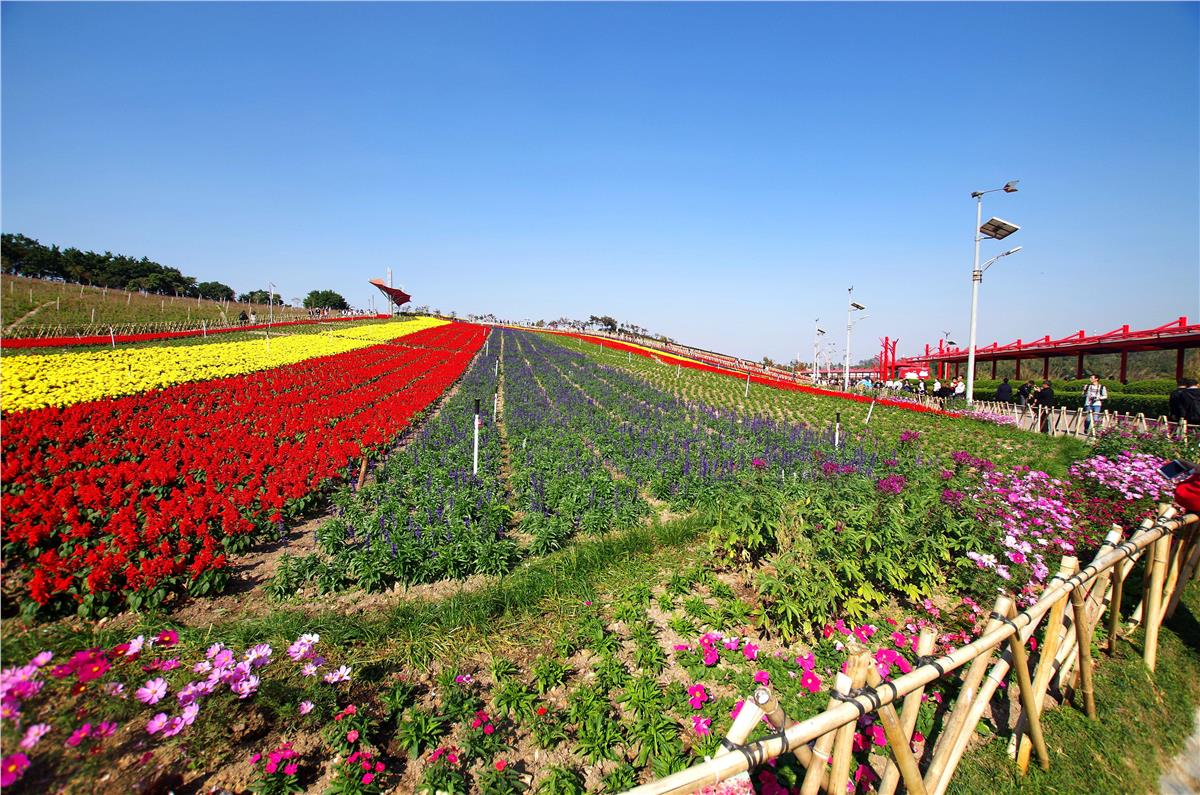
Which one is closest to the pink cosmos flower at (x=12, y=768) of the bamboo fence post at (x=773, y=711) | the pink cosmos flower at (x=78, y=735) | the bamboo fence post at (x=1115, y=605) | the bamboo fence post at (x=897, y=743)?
the pink cosmos flower at (x=78, y=735)

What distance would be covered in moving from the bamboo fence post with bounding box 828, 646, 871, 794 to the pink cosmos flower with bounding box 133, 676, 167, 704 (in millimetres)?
3675

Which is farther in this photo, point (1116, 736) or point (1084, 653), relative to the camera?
point (1084, 653)

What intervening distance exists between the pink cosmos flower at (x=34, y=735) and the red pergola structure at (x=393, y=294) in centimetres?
6576

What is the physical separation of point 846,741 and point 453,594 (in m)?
3.88

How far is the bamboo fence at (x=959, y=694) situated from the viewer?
6.97 ft

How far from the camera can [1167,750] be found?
3.49 m

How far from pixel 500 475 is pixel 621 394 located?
1177 centimetres

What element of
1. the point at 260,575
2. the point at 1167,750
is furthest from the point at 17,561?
the point at 1167,750

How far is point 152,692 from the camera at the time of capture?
2572mm

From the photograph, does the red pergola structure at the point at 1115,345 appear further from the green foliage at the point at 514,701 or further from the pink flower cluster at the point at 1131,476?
the green foliage at the point at 514,701

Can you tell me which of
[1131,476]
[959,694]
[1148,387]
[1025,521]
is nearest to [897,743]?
[959,694]

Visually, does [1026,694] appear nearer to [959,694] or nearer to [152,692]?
[959,694]

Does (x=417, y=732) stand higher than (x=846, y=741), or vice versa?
(x=846, y=741)

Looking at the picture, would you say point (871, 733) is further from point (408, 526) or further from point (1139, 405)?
point (1139, 405)
